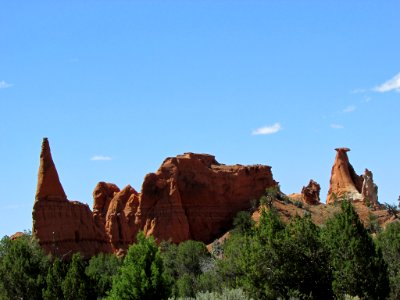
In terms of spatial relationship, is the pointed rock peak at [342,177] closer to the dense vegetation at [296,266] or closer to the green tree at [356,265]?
the dense vegetation at [296,266]

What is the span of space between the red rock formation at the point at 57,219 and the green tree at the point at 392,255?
4053 centimetres

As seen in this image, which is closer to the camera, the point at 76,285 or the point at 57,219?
the point at 76,285

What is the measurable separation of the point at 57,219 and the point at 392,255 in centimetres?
4704

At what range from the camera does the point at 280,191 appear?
383ft

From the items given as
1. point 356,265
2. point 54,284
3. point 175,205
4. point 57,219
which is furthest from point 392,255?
point 57,219

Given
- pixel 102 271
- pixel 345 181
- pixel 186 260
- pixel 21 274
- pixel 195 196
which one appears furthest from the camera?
pixel 345 181

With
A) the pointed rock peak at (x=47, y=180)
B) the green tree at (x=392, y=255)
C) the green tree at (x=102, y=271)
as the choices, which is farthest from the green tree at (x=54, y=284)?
the pointed rock peak at (x=47, y=180)

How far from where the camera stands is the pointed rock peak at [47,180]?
323ft

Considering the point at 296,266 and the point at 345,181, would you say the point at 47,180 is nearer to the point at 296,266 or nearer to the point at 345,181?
the point at 296,266

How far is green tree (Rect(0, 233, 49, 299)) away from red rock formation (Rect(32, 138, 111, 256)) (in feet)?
67.3

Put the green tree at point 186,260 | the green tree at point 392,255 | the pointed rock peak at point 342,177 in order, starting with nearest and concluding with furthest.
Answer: the green tree at point 392,255 → the green tree at point 186,260 → the pointed rock peak at point 342,177

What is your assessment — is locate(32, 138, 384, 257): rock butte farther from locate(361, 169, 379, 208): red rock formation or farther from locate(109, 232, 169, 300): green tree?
locate(109, 232, 169, 300): green tree

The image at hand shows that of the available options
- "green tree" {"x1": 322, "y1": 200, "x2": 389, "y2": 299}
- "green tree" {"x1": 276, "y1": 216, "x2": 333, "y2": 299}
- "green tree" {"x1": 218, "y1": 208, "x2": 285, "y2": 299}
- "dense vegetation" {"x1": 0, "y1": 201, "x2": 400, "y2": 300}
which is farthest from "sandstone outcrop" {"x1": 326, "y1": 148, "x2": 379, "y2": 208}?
"green tree" {"x1": 276, "y1": 216, "x2": 333, "y2": 299}

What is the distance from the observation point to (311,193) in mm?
136875
